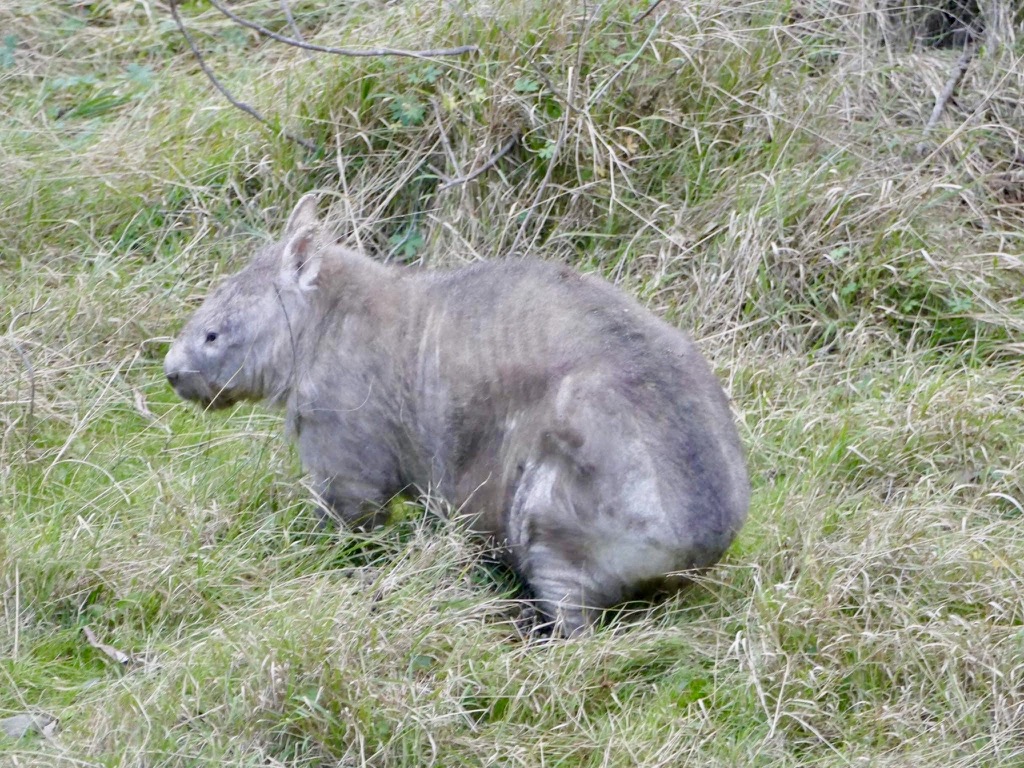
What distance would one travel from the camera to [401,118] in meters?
7.21

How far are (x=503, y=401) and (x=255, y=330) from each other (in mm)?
1057

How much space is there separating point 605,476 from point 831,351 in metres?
2.19

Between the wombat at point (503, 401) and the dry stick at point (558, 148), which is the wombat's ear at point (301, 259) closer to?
the wombat at point (503, 401)

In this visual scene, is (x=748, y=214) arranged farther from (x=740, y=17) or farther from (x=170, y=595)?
(x=170, y=595)

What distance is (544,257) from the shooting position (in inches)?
271

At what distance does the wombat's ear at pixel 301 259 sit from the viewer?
18.1 ft

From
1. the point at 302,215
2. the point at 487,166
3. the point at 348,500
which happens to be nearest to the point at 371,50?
the point at 487,166

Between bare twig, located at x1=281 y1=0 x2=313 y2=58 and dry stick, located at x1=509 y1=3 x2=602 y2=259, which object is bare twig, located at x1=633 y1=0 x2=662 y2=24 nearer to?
dry stick, located at x1=509 y1=3 x2=602 y2=259

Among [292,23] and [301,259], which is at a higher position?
[292,23]

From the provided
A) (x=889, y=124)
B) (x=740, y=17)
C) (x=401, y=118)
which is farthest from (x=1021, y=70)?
(x=401, y=118)

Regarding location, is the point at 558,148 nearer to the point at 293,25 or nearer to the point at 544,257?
the point at 544,257

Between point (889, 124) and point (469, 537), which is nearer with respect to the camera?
point (469, 537)

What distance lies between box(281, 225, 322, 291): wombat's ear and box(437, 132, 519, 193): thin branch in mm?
1460

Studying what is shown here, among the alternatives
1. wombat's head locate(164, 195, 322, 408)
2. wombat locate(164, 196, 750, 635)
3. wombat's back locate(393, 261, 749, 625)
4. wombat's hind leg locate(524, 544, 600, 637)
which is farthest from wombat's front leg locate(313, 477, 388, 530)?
wombat's hind leg locate(524, 544, 600, 637)
